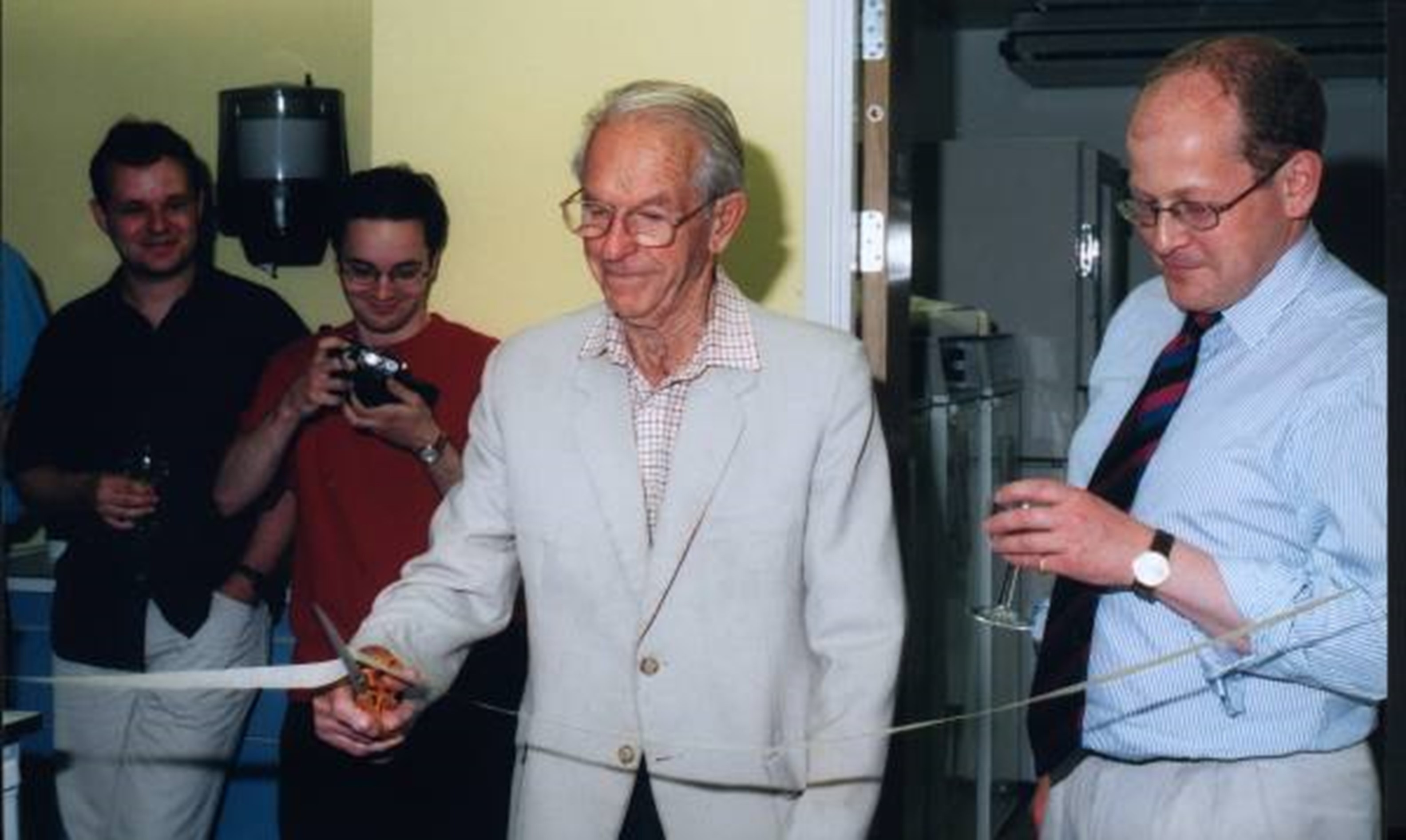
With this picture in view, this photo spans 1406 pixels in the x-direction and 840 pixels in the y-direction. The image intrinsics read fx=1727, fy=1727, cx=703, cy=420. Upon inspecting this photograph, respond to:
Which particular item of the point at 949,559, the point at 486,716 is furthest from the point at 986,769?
the point at 486,716

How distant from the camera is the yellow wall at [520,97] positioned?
2.14 m

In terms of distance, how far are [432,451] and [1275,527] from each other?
114 centimetres

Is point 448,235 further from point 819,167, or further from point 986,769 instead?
point 986,769

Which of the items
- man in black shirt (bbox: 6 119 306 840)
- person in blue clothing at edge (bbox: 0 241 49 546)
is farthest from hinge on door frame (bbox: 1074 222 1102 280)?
person in blue clothing at edge (bbox: 0 241 49 546)

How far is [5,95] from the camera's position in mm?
3066

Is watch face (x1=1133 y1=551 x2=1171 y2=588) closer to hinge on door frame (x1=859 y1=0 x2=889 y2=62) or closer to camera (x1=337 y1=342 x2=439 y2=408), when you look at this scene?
hinge on door frame (x1=859 y1=0 x2=889 y2=62)

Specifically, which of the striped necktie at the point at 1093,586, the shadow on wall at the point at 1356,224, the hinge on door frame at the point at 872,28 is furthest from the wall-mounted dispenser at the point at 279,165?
the shadow on wall at the point at 1356,224

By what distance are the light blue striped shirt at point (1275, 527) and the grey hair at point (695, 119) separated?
466 mm

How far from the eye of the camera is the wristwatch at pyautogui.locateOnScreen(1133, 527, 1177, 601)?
134cm

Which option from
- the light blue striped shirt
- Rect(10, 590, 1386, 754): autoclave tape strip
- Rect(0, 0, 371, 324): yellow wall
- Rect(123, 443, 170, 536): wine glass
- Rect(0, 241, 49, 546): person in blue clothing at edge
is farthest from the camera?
Rect(0, 0, 371, 324): yellow wall

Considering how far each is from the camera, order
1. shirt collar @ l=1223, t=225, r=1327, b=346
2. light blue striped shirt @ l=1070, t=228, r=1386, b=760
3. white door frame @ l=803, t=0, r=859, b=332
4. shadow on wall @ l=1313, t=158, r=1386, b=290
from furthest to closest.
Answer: shadow on wall @ l=1313, t=158, r=1386, b=290, white door frame @ l=803, t=0, r=859, b=332, shirt collar @ l=1223, t=225, r=1327, b=346, light blue striped shirt @ l=1070, t=228, r=1386, b=760

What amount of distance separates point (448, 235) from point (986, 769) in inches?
65.9

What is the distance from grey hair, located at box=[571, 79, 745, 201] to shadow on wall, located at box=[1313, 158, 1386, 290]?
4.21 m

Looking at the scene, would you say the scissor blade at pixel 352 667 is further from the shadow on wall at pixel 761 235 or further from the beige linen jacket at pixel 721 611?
the shadow on wall at pixel 761 235
